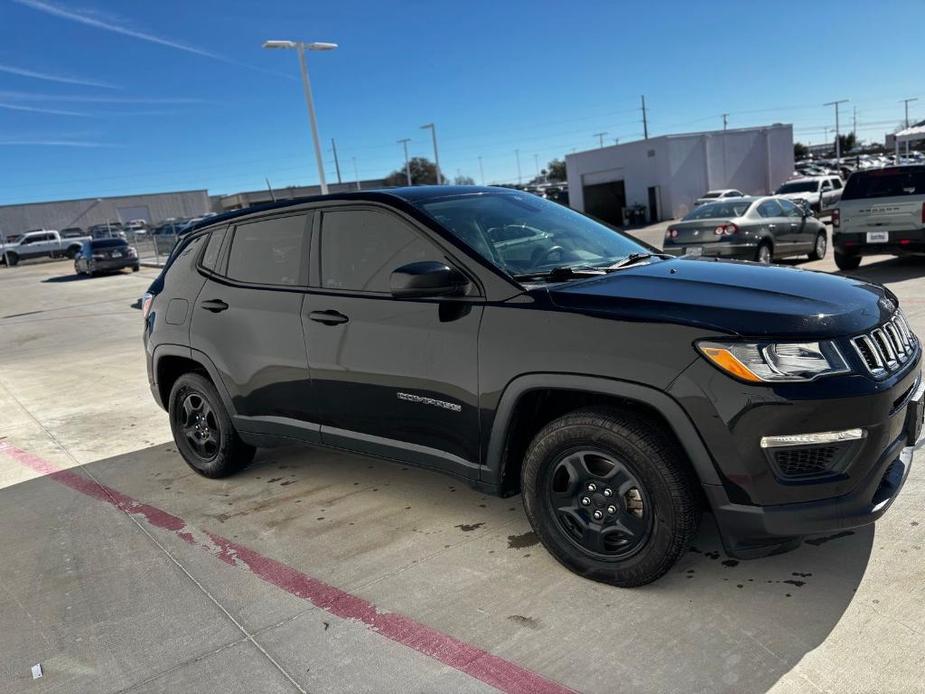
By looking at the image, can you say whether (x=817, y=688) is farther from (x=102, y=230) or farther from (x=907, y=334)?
(x=102, y=230)

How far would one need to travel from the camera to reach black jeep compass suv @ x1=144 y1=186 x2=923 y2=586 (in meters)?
2.58

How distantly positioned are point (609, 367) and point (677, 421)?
32cm

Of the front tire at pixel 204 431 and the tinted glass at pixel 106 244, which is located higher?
the tinted glass at pixel 106 244

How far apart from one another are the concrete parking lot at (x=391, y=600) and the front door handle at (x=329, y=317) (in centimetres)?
110

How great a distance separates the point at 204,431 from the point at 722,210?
1045 cm

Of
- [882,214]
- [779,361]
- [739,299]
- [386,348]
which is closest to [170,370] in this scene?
[386,348]

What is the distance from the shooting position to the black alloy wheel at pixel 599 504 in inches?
114

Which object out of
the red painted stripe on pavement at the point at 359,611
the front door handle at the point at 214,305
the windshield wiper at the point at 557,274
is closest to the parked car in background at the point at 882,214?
the windshield wiper at the point at 557,274

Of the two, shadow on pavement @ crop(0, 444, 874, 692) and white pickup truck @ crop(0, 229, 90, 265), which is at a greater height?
white pickup truck @ crop(0, 229, 90, 265)

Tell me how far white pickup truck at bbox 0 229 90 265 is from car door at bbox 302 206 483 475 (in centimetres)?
4278

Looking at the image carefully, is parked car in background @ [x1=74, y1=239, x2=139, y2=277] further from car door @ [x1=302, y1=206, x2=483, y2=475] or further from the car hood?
the car hood

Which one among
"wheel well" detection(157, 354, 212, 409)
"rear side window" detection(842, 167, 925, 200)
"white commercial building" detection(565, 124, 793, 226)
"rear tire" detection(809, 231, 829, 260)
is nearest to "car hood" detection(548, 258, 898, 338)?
"wheel well" detection(157, 354, 212, 409)

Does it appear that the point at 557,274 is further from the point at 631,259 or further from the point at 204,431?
the point at 204,431

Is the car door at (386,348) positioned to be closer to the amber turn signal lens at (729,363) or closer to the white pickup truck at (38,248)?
the amber turn signal lens at (729,363)
